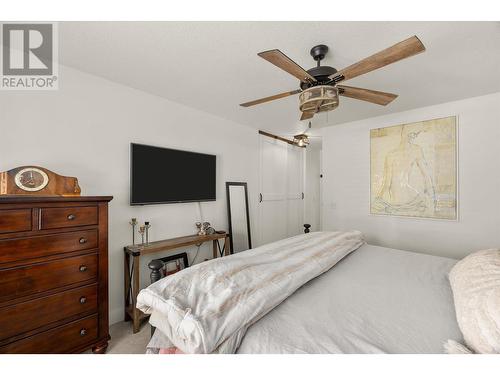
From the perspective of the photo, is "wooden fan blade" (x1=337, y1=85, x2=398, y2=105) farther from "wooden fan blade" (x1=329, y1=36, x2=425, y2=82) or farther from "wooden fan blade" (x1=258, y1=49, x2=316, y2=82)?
"wooden fan blade" (x1=258, y1=49, x2=316, y2=82)

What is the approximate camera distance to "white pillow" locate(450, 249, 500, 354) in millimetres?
804

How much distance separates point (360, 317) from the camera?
111 centimetres

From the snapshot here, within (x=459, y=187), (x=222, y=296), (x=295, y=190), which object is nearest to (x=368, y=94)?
(x=222, y=296)

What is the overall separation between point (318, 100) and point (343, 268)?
4.21 feet

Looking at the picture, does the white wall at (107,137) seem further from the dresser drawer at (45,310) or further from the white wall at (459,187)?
the white wall at (459,187)

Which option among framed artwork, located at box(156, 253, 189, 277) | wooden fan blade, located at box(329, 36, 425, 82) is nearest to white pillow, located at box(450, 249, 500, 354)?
wooden fan blade, located at box(329, 36, 425, 82)

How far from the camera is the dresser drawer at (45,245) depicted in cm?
135

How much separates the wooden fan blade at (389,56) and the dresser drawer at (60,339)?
8.33ft

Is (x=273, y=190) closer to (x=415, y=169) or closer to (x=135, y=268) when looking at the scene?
(x=415, y=169)

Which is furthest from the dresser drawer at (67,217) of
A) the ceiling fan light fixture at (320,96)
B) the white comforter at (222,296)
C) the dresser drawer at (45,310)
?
the ceiling fan light fixture at (320,96)

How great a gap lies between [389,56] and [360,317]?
55.0 inches

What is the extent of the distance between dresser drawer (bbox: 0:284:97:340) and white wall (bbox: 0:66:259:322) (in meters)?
0.59

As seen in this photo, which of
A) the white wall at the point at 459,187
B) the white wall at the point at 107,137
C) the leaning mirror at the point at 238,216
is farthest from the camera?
the leaning mirror at the point at 238,216
